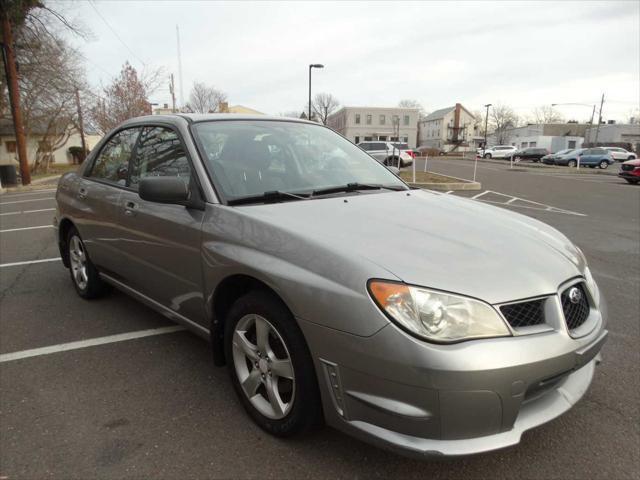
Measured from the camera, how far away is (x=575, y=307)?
215 cm

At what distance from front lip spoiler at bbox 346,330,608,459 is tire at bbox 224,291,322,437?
0.99 feet

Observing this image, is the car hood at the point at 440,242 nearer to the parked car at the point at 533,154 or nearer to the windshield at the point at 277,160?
the windshield at the point at 277,160

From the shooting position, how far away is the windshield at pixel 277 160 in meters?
2.86

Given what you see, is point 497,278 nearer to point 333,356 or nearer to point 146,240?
point 333,356

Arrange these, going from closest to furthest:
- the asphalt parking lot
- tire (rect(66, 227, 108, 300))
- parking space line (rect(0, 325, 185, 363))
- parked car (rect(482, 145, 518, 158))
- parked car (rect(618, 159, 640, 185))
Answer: the asphalt parking lot, parking space line (rect(0, 325, 185, 363)), tire (rect(66, 227, 108, 300)), parked car (rect(618, 159, 640, 185)), parked car (rect(482, 145, 518, 158))

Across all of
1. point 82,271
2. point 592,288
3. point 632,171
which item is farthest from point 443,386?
point 632,171

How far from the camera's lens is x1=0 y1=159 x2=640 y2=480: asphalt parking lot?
2213 mm

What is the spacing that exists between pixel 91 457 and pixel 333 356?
1377mm

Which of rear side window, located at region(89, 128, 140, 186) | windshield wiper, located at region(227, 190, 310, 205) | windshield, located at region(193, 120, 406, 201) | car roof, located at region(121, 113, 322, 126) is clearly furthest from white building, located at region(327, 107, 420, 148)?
windshield wiper, located at region(227, 190, 310, 205)

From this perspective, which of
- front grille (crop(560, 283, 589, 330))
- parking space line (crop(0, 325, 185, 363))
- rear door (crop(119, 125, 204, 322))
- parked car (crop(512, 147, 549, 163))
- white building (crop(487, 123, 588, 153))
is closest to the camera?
front grille (crop(560, 283, 589, 330))

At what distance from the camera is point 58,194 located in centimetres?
478

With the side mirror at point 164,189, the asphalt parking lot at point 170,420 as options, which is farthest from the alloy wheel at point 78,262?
the side mirror at point 164,189

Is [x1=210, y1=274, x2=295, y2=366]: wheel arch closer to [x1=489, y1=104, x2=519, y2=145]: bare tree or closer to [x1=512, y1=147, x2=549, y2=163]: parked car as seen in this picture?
[x1=512, y1=147, x2=549, y2=163]: parked car

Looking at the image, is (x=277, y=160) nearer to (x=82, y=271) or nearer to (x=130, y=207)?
(x=130, y=207)
